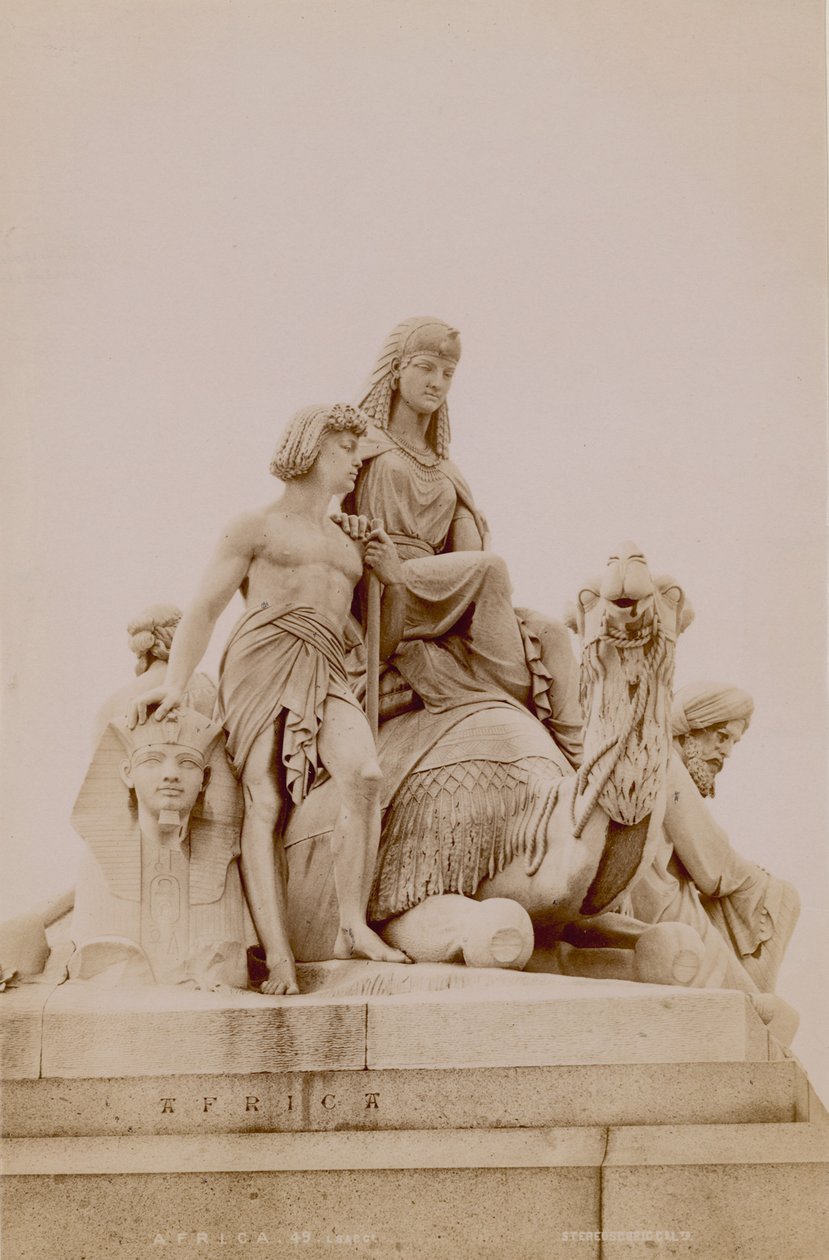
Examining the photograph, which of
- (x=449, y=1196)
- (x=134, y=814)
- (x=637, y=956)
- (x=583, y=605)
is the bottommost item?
(x=449, y=1196)

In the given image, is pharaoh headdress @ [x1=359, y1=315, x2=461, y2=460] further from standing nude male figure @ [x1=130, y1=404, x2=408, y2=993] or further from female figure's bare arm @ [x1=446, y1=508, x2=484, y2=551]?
standing nude male figure @ [x1=130, y1=404, x2=408, y2=993]

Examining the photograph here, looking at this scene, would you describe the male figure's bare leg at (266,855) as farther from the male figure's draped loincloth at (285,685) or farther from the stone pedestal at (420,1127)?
the stone pedestal at (420,1127)

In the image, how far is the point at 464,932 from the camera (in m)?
11.2

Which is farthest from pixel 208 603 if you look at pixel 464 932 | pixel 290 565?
pixel 464 932

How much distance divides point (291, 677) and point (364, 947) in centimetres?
124

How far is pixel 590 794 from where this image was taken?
11164 millimetres

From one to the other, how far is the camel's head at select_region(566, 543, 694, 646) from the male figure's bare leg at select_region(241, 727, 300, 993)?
5.03ft

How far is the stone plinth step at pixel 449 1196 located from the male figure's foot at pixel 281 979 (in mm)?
885

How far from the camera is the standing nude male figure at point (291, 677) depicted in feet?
37.7

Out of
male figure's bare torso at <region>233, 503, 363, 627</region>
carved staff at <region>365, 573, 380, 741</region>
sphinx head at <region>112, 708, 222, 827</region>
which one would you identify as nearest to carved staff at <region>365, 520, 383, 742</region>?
carved staff at <region>365, 573, 380, 741</region>

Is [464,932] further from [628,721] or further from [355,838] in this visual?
[628,721]

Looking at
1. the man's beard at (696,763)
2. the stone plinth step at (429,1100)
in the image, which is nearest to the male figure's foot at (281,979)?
the stone plinth step at (429,1100)

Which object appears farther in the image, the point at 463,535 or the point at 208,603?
the point at 463,535

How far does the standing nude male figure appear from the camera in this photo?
11.5m
